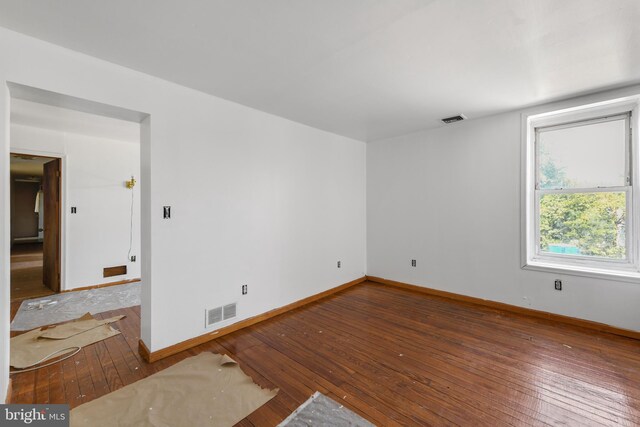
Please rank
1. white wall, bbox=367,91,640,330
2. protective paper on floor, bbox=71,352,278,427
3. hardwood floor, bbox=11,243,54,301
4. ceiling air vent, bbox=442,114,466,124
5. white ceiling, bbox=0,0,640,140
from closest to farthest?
1. white ceiling, bbox=0,0,640,140
2. protective paper on floor, bbox=71,352,278,427
3. white wall, bbox=367,91,640,330
4. ceiling air vent, bbox=442,114,466,124
5. hardwood floor, bbox=11,243,54,301

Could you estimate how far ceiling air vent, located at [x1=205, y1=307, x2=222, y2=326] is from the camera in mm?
2750

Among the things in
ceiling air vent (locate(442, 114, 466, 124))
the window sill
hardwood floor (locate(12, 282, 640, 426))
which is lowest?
hardwood floor (locate(12, 282, 640, 426))

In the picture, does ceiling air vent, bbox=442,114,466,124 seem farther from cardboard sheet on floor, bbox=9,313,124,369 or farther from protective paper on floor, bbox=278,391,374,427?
cardboard sheet on floor, bbox=9,313,124,369

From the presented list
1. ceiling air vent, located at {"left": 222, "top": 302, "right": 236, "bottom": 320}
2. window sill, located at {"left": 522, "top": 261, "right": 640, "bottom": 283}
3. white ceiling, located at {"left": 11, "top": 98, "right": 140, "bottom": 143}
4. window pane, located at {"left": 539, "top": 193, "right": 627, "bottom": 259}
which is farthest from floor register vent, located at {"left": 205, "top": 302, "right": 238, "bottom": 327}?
window pane, located at {"left": 539, "top": 193, "right": 627, "bottom": 259}

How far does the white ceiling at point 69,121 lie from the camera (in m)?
3.09

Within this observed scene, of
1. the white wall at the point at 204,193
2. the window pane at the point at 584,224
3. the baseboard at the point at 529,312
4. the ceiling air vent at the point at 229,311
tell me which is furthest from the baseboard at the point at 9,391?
the window pane at the point at 584,224

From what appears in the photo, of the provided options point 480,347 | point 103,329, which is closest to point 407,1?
point 480,347

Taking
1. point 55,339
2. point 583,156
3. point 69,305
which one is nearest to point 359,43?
point 583,156

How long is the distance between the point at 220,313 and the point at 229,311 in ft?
0.33

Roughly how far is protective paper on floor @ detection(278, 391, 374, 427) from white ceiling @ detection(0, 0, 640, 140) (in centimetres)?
250

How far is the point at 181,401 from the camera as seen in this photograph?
186 cm

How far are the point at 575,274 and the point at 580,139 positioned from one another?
1560mm

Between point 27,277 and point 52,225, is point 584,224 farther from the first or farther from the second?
point 27,277

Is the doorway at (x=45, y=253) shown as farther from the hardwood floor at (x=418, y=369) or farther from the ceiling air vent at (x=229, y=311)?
the ceiling air vent at (x=229, y=311)
